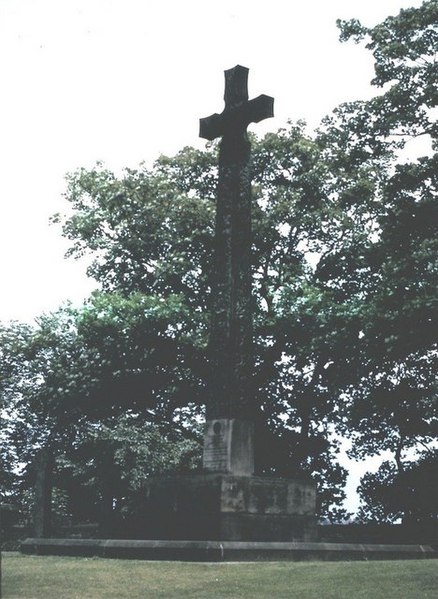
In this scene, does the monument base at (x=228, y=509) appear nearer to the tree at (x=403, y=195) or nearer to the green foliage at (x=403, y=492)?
the tree at (x=403, y=195)

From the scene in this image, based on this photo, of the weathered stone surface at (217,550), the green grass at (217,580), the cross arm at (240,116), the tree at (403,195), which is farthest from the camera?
the tree at (403,195)

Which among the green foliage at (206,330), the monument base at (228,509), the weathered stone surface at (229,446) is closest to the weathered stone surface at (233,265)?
the weathered stone surface at (229,446)

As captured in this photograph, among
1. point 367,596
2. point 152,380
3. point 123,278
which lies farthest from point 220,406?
point 123,278

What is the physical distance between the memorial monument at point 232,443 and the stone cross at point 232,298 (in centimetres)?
2

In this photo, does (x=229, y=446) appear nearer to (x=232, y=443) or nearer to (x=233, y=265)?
(x=232, y=443)

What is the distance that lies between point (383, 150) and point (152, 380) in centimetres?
1254

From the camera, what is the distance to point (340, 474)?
31.9 metres

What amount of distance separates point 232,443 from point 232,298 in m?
2.84

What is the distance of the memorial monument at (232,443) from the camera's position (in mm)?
13891

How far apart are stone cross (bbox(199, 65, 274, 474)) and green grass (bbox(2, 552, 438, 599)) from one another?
2606 mm

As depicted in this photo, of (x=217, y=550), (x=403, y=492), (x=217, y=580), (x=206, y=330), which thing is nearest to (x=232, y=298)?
(x=217, y=550)

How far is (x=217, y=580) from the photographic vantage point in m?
10.7

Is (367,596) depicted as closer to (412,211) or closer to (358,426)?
(412,211)

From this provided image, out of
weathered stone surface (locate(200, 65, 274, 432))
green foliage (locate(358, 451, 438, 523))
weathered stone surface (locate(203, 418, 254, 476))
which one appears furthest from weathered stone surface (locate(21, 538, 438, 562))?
green foliage (locate(358, 451, 438, 523))
